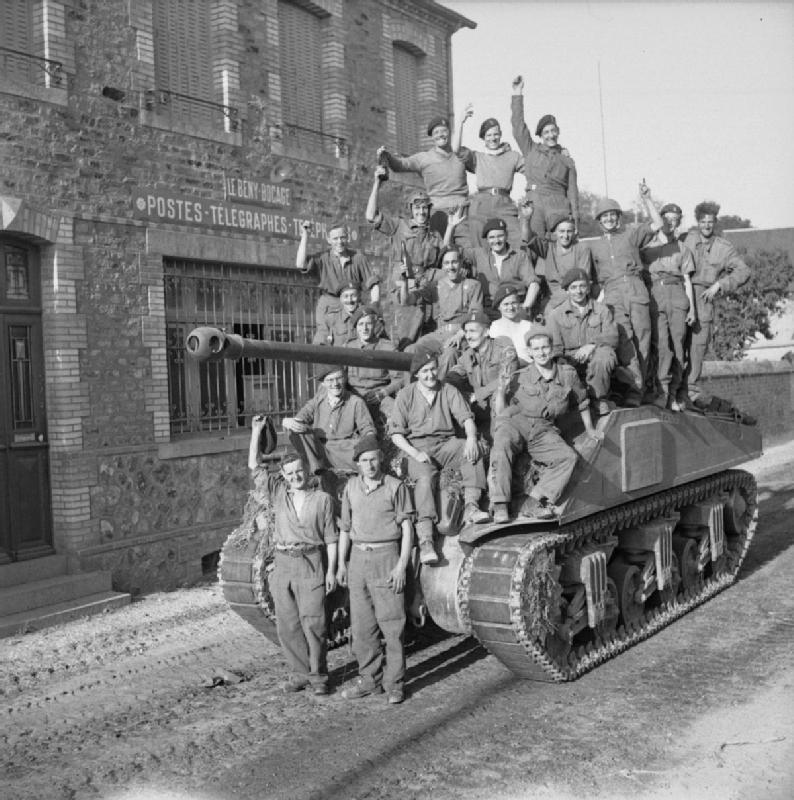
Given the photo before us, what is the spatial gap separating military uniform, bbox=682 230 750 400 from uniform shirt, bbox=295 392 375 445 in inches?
160

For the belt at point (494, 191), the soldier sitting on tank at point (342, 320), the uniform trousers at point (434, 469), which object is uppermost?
the belt at point (494, 191)

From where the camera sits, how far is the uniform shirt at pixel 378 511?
6457 millimetres

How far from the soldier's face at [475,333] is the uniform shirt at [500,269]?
1.18 m

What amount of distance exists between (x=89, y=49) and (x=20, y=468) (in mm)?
4397

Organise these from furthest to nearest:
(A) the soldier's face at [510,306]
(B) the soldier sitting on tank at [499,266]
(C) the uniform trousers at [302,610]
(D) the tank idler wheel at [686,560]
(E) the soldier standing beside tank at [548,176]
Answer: (E) the soldier standing beside tank at [548,176] < (D) the tank idler wheel at [686,560] < (B) the soldier sitting on tank at [499,266] < (A) the soldier's face at [510,306] < (C) the uniform trousers at [302,610]

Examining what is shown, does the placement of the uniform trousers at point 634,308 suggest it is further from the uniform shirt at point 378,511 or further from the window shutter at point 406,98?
the window shutter at point 406,98

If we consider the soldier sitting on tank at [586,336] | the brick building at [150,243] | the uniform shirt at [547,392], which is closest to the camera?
the uniform shirt at [547,392]

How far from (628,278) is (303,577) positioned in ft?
14.4

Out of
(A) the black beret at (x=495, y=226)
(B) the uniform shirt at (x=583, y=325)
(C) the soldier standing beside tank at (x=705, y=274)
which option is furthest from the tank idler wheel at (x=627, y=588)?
(A) the black beret at (x=495, y=226)

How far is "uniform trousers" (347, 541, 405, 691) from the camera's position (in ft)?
21.2

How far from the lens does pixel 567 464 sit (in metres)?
6.77

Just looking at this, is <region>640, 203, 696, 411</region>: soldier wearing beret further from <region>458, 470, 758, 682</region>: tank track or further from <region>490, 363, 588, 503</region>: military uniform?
<region>490, 363, 588, 503</region>: military uniform

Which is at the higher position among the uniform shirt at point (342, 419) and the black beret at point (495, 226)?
the black beret at point (495, 226)

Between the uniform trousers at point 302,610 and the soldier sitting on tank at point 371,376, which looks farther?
the soldier sitting on tank at point 371,376
